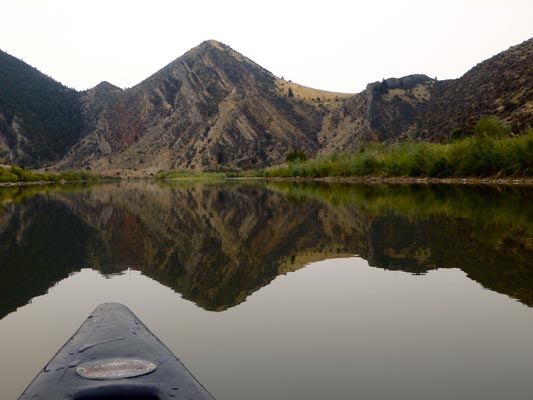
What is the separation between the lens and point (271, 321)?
9.37 meters

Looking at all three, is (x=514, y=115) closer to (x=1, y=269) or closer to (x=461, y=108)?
(x=461, y=108)

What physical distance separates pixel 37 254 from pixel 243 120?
15867 cm

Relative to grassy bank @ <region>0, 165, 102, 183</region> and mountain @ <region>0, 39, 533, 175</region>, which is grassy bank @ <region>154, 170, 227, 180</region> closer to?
mountain @ <region>0, 39, 533, 175</region>

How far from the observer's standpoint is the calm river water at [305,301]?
6.76m

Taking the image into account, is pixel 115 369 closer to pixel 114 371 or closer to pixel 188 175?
pixel 114 371

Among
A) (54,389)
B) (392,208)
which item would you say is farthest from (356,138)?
(54,389)

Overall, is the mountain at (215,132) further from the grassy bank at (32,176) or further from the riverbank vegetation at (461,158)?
the riverbank vegetation at (461,158)

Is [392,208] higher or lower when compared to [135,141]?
lower

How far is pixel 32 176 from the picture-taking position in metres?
122

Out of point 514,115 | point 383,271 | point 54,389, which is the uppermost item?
point 514,115

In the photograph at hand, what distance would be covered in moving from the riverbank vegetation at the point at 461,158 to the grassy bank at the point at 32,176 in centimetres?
7686

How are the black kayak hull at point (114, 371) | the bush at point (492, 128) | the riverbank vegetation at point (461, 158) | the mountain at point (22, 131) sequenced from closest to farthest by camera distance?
the black kayak hull at point (114, 371) → the riverbank vegetation at point (461, 158) → the bush at point (492, 128) → the mountain at point (22, 131)

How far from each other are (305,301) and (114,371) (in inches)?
253

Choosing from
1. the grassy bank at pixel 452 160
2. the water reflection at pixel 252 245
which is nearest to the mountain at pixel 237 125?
the grassy bank at pixel 452 160
